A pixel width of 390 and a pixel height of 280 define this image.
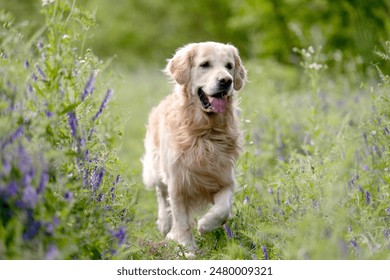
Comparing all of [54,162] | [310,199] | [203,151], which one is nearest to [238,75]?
[203,151]

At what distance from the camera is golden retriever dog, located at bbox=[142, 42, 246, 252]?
15.7 feet

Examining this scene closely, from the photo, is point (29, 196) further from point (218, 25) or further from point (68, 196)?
point (218, 25)

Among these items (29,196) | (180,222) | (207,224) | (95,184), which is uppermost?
→ (29,196)

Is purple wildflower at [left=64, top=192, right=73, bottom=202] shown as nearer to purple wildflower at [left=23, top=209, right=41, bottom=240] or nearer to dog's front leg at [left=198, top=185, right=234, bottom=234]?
purple wildflower at [left=23, top=209, right=41, bottom=240]

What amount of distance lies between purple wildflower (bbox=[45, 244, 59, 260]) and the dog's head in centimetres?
237

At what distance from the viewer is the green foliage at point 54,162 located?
106 inches

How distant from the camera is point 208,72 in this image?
486 cm

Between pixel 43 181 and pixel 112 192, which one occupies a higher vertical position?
pixel 43 181

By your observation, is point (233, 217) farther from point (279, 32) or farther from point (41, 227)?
point (279, 32)

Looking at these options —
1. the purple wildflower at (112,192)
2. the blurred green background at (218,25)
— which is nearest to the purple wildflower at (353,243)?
the purple wildflower at (112,192)

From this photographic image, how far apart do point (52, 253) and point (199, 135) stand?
2.45 m

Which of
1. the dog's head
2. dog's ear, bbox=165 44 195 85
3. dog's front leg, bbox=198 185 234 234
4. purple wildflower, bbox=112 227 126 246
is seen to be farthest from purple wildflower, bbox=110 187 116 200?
dog's ear, bbox=165 44 195 85

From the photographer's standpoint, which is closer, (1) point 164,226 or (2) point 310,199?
(2) point 310,199
